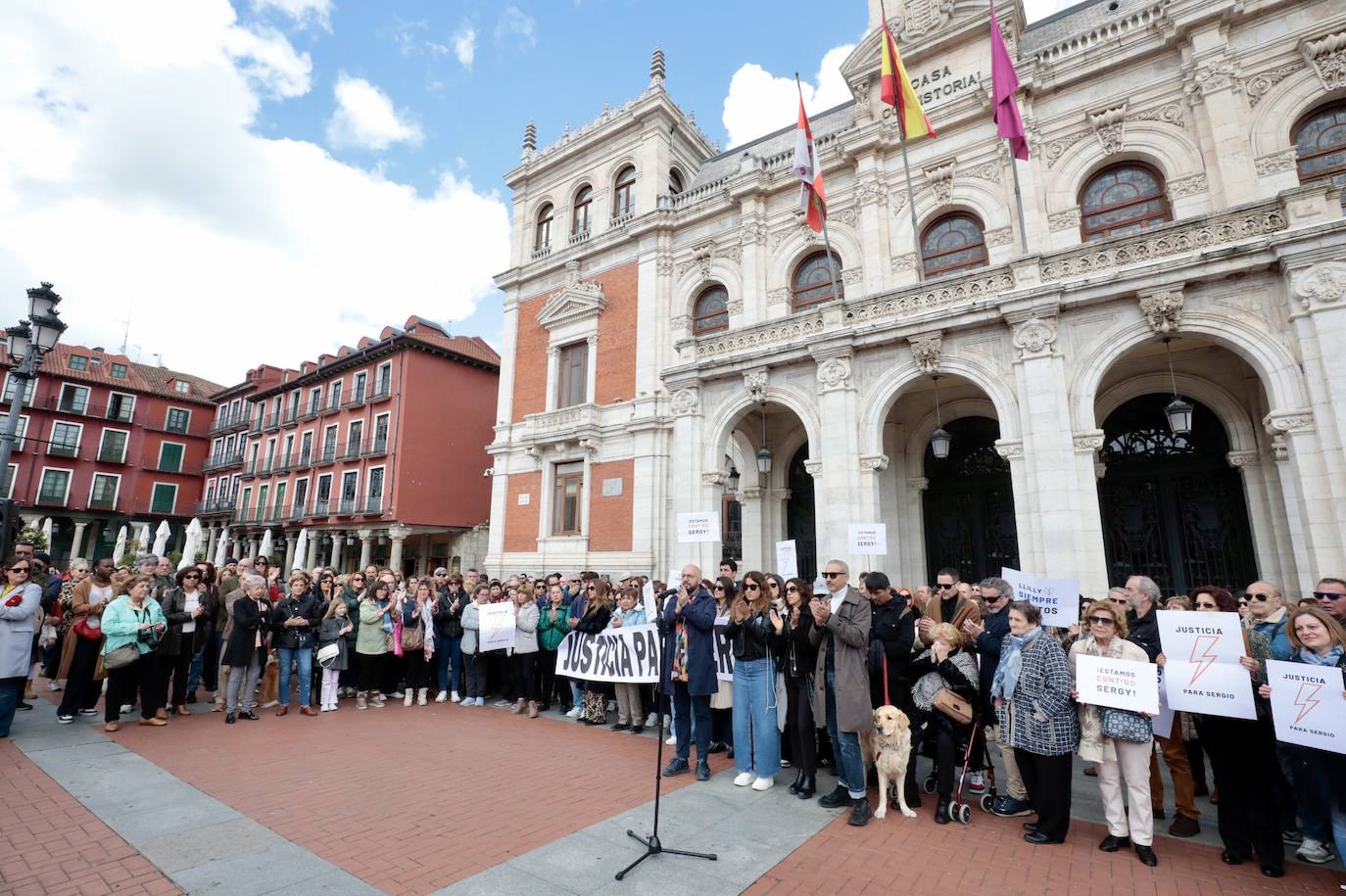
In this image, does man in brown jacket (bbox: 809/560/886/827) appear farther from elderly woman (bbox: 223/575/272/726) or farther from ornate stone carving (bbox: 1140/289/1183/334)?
ornate stone carving (bbox: 1140/289/1183/334)

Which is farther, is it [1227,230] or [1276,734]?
[1227,230]

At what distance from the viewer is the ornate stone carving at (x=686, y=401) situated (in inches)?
601

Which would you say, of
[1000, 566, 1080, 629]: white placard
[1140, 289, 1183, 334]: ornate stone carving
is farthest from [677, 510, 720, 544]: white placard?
[1140, 289, 1183, 334]: ornate stone carving

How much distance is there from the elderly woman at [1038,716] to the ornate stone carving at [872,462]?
7.71m

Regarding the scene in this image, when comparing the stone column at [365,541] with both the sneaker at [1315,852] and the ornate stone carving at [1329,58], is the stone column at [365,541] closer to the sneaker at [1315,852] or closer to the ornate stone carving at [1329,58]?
the sneaker at [1315,852]

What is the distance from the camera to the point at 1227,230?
1017 centimetres

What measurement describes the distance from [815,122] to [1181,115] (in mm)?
10260

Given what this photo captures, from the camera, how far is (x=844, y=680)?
5422 mm

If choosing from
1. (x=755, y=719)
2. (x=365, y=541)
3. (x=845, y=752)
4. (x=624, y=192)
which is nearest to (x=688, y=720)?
(x=755, y=719)

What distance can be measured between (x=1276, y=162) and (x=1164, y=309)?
477 cm

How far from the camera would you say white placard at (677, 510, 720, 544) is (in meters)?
Result: 10.2

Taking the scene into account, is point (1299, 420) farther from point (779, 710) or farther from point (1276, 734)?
point (779, 710)

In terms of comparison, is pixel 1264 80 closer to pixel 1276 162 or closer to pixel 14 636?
pixel 1276 162

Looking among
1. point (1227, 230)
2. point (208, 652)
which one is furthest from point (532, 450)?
point (1227, 230)
